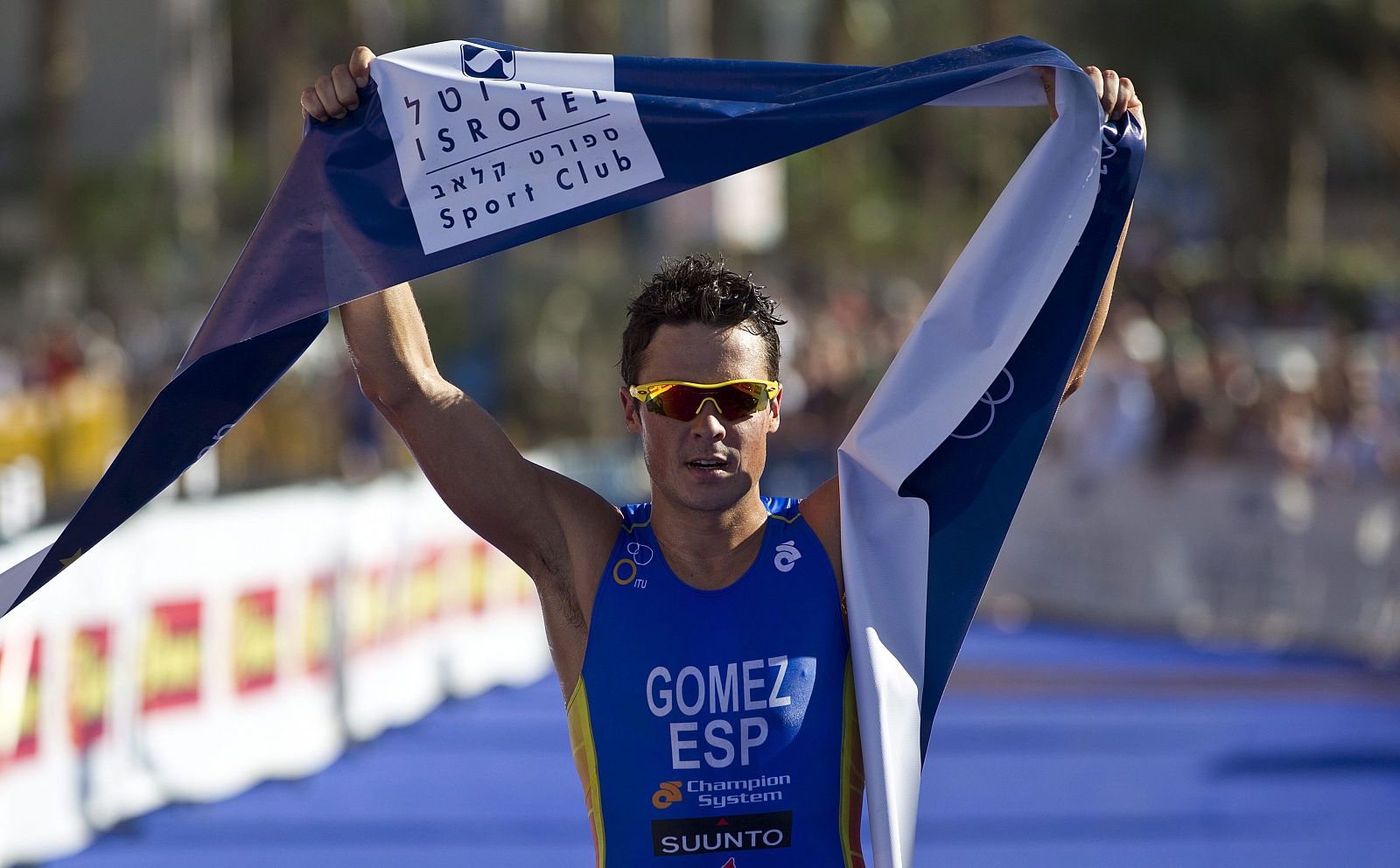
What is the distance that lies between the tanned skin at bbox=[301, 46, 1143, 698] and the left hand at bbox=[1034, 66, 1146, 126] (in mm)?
945

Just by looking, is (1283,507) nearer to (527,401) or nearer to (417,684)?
(417,684)

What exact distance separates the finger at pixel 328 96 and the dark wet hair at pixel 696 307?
0.77 meters

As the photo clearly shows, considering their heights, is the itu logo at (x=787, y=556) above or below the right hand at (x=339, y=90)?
below

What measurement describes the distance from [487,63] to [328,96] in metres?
0.37

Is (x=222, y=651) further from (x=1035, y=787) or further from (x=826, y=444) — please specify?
(x=826, y=444)

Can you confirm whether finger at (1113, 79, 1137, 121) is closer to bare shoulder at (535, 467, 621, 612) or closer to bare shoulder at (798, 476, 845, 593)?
bare shoulder at (798, 476, 845, 593)

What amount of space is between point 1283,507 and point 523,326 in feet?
48.6

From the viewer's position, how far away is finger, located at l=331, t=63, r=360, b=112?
3.78 metres

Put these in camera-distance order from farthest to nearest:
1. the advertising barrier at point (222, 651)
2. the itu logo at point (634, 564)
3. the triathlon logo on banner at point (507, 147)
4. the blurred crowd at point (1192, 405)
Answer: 1. the blurred crowd at point (1192, 405)
2. the advertising barrier at point (222, 651)
3. the triathlon logo on banner at point (507, 147)
4. the itu logo at point (634, 564)

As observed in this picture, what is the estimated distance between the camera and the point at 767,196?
21875mm

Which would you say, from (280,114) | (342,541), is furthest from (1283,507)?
(280,114)

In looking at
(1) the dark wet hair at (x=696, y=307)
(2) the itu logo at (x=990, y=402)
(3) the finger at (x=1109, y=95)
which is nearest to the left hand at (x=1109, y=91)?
(3) the finger at (x=1109, y=95)

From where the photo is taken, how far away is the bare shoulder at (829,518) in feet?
11.9

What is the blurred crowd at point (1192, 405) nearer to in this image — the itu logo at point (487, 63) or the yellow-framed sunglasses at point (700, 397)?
the itu logo at point (487, 63)
